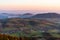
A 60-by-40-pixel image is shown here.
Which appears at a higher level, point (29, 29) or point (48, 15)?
point (48, 15)

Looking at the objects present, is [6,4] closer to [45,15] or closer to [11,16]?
[11,16]

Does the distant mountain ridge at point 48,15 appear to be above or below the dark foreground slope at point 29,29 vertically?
above

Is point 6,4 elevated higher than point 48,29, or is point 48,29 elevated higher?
point 6,4

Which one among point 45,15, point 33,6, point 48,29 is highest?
point 33,6

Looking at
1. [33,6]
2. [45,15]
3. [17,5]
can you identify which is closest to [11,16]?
[17,5]

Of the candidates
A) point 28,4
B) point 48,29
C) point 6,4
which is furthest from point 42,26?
point 6,4

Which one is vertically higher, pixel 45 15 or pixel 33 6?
pixel 33 6

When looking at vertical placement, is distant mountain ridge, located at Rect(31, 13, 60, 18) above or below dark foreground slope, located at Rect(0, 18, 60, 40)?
above

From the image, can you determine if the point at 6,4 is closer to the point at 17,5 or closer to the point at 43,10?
the point at 17,5
